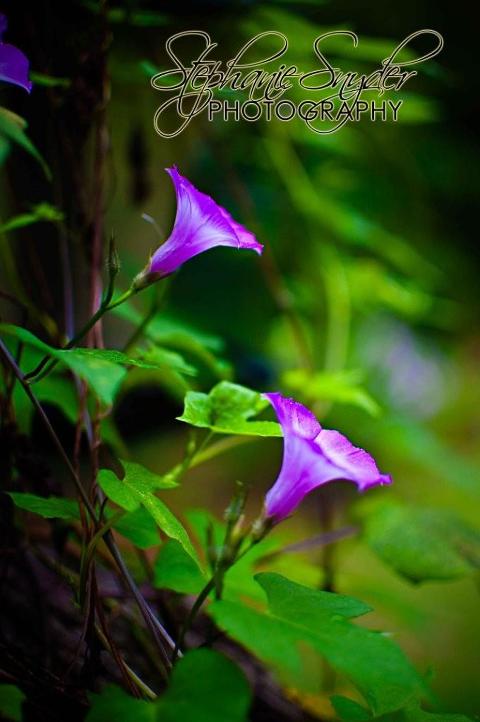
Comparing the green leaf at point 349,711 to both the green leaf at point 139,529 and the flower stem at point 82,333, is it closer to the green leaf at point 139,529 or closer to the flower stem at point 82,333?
the green leaf at point 139,529

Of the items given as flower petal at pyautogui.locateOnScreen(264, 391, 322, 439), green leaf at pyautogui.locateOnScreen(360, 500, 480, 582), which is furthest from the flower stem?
green leaf at pyautogui.locateOnScreen(360, 500, 480, 582)

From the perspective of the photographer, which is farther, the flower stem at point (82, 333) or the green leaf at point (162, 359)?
the green leaf at point (162, 359)

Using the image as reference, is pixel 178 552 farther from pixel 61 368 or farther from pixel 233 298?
pixel 233 298

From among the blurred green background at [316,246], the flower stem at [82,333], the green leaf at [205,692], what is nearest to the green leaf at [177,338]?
the blurred green background at [316,246]

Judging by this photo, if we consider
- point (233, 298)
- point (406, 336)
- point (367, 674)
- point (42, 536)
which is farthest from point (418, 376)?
point (367, 674)

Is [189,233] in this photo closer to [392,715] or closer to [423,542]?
[392,715]

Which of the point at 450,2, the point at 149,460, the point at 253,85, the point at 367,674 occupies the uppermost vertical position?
the point at 450,2

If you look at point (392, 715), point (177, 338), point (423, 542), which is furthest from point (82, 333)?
point (423, 542)
